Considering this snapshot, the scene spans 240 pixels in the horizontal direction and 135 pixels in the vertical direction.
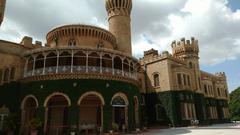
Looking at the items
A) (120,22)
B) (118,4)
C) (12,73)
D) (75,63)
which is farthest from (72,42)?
(118,4)

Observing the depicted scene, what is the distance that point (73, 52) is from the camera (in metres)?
24.5

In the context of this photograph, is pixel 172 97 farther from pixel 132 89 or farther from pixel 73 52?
pixel 73 52

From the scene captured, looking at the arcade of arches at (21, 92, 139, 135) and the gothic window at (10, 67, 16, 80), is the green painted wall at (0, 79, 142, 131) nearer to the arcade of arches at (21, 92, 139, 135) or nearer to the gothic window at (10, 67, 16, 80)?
the arcade of arches at (21, 92, 139, 135)

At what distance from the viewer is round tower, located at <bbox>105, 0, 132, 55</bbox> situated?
39094mm

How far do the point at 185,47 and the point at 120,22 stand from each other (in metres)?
13.2

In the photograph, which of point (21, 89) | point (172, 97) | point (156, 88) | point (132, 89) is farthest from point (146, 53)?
point (21, 89)

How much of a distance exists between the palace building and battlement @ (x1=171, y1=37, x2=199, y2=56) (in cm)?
395

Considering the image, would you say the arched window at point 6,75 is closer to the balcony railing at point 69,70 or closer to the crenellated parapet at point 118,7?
the balcony railing at point 69,70

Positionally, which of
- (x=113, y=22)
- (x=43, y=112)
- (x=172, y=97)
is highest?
(x=113, y=22)

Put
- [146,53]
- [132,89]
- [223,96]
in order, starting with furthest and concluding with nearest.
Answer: [223,96] → [146,53] → [132,89]

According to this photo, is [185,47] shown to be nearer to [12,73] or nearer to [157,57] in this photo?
[157,57]

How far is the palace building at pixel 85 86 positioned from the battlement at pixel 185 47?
3949mm

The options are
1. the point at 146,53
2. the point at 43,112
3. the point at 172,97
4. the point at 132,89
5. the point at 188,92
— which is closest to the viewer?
the point at 43,112

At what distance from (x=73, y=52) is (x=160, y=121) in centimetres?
1975
